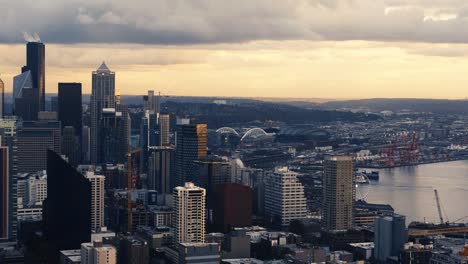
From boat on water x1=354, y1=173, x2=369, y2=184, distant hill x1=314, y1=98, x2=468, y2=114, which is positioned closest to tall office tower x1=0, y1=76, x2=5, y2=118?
distant hill x1=314, y1=98, x2=468, y2=114

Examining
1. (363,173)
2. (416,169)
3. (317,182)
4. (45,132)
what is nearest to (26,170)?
(45,132)

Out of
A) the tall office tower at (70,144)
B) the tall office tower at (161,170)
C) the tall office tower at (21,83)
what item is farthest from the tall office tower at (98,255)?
the tall office tower at (21,83)

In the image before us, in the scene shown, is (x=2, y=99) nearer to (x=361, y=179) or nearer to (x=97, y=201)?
(x=97, y=201)

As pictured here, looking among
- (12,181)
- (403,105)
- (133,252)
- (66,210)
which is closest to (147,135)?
(403,105)

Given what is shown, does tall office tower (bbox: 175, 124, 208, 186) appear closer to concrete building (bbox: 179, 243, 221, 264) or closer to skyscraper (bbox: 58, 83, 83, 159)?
skyscraper (bbox: 58, 83, 83, 159)

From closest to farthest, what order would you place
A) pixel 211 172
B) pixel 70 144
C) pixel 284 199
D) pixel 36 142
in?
pixel 284 199, pixel 211 172, pixel 36 142, pixel 70 144

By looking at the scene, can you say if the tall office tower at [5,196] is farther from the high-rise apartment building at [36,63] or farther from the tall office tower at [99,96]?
the high-rise apartment building at [36,63]

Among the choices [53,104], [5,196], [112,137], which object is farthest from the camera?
[53,104]

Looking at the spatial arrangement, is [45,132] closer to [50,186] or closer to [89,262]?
[50,186]
